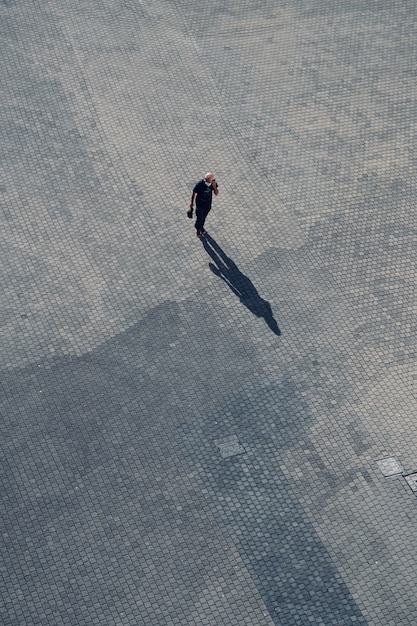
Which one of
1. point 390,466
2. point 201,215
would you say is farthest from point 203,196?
point 390,466

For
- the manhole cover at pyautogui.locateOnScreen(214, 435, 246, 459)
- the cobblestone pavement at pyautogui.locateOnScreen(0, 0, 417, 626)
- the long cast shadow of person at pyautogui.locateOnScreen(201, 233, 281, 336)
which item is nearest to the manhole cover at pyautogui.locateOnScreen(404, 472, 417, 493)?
the cobblestone pavement at pyautogui.locateOnScreen(0, 0, 417, 626)

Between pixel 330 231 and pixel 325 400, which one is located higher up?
pixel 330 231

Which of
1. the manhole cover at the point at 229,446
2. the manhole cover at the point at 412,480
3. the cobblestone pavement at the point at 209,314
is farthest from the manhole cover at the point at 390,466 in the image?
the manhole cover at the point at 229,446

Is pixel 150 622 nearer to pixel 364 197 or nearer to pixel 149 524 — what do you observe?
pixel 149 524

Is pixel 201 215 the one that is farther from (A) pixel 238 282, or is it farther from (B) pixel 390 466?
(B) pixel 390 466

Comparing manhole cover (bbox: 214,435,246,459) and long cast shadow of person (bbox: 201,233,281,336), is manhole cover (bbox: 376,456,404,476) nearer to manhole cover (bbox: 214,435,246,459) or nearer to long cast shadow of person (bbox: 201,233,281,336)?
manhole cover (bbox: 214,435,246,459)

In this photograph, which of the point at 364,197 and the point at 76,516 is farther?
the point at 364,197

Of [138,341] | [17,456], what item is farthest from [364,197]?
[17,456]
